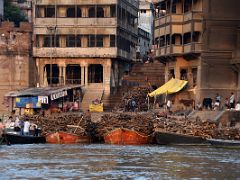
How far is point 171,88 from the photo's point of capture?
6569 centimetres

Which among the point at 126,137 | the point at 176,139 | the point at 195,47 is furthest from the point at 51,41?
the point at 176,139

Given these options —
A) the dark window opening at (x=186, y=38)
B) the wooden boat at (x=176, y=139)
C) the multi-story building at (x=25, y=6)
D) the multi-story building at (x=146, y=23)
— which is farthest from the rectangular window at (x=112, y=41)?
the multi-story building at (x=25, y=6)

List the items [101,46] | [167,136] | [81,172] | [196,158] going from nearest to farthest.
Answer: [81,172] → [196,158] → [167,136] → [101,46]

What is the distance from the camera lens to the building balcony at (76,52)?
7400 cm

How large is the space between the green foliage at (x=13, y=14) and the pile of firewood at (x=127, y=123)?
140 feet

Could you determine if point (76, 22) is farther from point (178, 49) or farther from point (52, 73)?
point (178, 49)

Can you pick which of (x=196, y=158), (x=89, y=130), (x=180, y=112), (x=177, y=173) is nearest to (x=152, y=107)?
(x=180, y=112)

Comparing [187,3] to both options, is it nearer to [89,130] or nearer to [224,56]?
[224,56]

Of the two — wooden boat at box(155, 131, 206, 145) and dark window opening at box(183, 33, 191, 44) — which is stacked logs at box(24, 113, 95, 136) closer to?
wooden boat at box(155, 131, 206, 145)

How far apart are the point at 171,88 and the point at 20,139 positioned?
58.9 ft

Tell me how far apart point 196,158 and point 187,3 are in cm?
2857

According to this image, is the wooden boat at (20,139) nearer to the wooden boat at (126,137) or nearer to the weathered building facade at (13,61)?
the wooden boat at (126,137)

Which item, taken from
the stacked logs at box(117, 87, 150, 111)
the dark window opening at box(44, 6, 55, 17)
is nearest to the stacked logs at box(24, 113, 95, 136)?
the stacked logs at box(117, 87, 150, 111)

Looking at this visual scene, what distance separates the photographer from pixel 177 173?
3366cm
